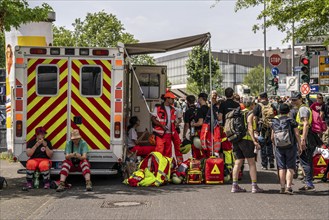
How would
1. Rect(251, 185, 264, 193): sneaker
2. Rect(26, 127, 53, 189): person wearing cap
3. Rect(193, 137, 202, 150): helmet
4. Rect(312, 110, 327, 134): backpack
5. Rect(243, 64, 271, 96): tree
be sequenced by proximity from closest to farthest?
Rect(251, 185, 264, 193): sneaker, Rect(312, 110, 327, 134): backpack, Rect(26, 127, 53, 189): person wearing cap, Rect(193, 137, 202, 150): helmet, Rect(243, 64, 271, 96): tree

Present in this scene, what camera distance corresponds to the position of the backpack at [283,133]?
39.1ft

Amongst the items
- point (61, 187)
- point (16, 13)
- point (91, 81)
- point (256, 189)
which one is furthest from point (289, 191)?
point (16, 13)

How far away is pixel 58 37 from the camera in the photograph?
4891cm

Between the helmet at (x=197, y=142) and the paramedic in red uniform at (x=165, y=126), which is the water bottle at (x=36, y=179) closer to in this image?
the paramedic in red uniform at (x=165, y=126)

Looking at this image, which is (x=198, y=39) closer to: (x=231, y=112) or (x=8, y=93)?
(x=231, y=112)

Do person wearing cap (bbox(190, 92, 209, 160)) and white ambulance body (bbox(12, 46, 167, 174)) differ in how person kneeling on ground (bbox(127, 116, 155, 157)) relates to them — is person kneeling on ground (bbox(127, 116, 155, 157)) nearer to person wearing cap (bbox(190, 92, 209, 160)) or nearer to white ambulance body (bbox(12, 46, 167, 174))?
person wearing cap (bbox(190, 92, 209, 160))

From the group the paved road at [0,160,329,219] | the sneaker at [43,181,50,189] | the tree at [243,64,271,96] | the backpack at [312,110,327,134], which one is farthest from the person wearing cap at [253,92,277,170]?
the tree at [243,64,271,96]

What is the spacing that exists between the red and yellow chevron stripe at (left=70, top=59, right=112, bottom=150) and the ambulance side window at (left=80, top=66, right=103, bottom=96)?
0.27 ft

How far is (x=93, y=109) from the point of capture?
13812mm

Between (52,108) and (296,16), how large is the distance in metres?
→ 9.77

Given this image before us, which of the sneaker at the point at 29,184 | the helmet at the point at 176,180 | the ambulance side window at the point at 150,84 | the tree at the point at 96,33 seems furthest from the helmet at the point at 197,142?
the tree at the point at 96,33

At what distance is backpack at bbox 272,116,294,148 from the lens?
39.1ft

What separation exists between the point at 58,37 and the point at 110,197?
38142 millimetres

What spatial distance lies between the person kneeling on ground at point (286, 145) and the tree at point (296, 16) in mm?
7613
